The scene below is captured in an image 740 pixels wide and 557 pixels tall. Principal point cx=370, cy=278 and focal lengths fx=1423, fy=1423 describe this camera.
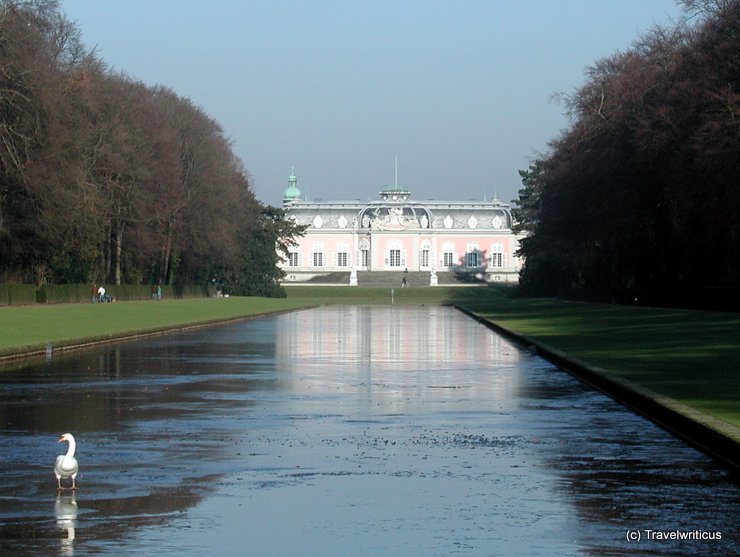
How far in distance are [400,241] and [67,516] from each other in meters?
150

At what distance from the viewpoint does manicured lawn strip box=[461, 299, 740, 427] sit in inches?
598

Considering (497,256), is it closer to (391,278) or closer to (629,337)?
(391,278)

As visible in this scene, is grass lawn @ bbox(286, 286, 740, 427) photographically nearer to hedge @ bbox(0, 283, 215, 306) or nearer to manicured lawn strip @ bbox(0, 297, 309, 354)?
manicured lawn strip @ bbox(0, 297, 309, 354)

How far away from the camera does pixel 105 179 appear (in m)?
58.2

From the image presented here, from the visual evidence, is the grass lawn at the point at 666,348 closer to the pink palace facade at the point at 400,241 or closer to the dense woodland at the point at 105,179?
Result: the dense woodland at the point at 105,179

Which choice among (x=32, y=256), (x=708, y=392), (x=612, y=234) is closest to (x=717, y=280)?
(x=612, y=234)

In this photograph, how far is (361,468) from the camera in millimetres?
10156

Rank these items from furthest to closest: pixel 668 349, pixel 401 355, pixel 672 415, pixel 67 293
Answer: pixel 67 293 → pixel 401 355 → pixel 668 349 → pixel 672 415

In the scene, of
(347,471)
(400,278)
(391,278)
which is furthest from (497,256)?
(347,471)

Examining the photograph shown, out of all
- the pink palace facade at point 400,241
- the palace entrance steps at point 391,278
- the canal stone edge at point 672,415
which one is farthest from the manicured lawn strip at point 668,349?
the pink palace facade at point 400,241

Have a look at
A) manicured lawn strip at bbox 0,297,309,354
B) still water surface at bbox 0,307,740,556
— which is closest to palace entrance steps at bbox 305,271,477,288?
manicured lawn strip at bbox 0,297,309,354

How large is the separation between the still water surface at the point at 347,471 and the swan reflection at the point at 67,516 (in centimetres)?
2

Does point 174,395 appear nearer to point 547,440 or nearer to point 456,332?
point 547,440

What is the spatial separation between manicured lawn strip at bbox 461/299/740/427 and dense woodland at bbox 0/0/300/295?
16.6 m
